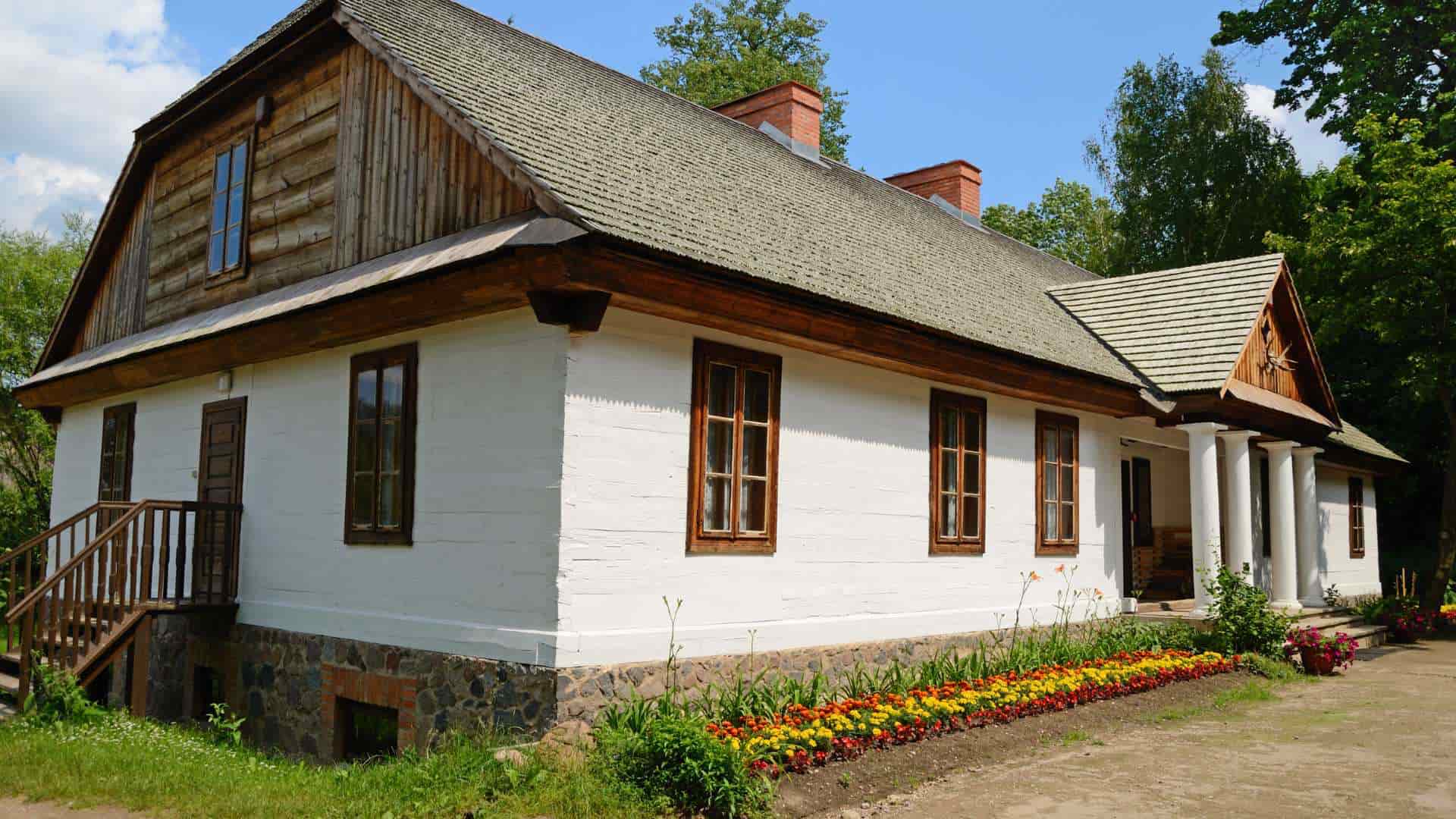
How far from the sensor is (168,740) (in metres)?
8.82

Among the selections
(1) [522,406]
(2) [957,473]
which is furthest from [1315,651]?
(1) [522,406]

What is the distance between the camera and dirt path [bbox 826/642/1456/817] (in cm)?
713

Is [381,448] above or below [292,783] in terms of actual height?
above

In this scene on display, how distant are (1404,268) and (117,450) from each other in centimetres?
1928

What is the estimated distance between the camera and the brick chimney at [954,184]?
70.2 ft

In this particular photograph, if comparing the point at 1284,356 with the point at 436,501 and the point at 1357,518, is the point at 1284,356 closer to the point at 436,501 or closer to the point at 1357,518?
the point at 1357,518

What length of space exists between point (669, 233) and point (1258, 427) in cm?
1060

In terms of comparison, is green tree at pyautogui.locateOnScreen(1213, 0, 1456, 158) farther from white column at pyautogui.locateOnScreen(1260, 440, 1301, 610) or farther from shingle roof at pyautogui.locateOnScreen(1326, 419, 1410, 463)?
A: white column at pyautogui.locateOnScreen(1260, 440, 1301, 610)

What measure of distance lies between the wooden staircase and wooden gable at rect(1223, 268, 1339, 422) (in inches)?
458

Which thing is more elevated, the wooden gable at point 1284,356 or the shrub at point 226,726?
the wooden gable at point 1284,356

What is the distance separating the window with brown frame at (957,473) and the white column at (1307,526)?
27.9 ft

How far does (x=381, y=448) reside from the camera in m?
9.19

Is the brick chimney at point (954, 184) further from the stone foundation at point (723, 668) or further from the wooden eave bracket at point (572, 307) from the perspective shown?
the wooden eave bracket at point (572, 307)

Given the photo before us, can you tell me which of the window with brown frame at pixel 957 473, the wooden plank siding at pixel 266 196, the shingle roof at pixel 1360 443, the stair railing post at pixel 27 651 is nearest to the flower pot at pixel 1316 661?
the window with brown frame at pixel 957 473
